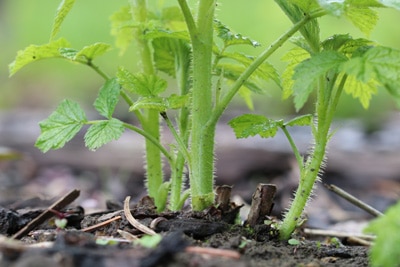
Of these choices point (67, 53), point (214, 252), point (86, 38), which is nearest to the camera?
point (214, 252)

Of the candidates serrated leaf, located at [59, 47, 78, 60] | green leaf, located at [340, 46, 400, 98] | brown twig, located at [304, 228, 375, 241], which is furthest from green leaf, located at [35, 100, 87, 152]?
brown twig, located at [304, 228, 375, 241]

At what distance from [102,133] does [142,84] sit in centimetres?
19

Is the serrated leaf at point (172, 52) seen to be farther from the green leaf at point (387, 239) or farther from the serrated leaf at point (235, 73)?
the green leaf at point (387, 239)

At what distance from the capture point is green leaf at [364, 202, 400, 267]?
3.48 feet

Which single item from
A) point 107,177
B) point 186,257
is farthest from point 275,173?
point 186,257

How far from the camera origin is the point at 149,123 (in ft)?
6.37

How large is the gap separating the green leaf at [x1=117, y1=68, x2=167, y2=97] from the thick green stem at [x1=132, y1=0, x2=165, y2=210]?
0.97ft

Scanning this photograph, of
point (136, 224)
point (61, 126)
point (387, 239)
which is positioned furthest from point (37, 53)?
point (387, 239)

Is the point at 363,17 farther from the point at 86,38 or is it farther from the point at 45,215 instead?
the point at 86,38

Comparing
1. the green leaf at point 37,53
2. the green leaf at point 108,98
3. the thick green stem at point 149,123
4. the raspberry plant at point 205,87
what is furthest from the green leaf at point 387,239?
the green leaf at point 37,53

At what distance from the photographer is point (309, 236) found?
7.55 ft

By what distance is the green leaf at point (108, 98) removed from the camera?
1.67 metres

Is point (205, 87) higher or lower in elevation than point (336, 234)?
higher

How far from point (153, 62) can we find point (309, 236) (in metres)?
0.96
